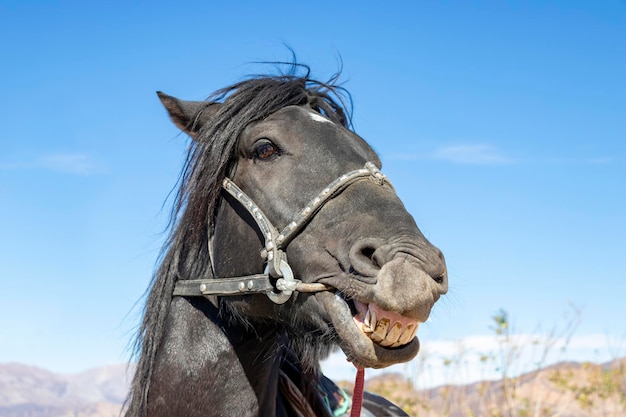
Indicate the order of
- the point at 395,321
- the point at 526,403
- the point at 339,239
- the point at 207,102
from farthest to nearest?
the point at 526,403 < the point at 207,102 < the point at 339,239 < the point at 395,321

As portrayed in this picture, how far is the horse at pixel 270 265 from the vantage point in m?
2.71

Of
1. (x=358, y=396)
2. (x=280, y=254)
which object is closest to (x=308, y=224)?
(x=280, y=254)

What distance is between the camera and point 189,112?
367 centimetres

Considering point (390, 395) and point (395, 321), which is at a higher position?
point (390, 395)

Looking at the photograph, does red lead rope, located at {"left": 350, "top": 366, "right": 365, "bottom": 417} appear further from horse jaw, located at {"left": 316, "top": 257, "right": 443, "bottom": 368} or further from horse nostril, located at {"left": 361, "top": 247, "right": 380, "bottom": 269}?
horse nostril, located at {"left": 361, "top": 247, "right": 380, "bottom": 269}

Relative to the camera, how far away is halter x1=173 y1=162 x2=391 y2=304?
298 centimetres

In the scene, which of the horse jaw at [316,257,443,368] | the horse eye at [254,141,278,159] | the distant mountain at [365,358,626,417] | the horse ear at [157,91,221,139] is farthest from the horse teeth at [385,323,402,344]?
the distant mountain at [365,358,626,417]

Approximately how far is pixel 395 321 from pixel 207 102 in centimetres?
171

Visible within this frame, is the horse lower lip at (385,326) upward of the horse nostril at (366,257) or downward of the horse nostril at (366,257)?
downward

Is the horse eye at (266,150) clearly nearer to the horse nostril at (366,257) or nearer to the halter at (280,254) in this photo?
the halter at (280,254)

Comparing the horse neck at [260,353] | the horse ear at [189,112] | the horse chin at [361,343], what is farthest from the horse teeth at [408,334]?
the horse ear at [189,112]

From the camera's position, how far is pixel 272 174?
3.24m

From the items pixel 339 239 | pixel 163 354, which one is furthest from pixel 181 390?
pixel 339 239

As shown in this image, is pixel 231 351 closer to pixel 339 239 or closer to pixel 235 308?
pixel 235 308
